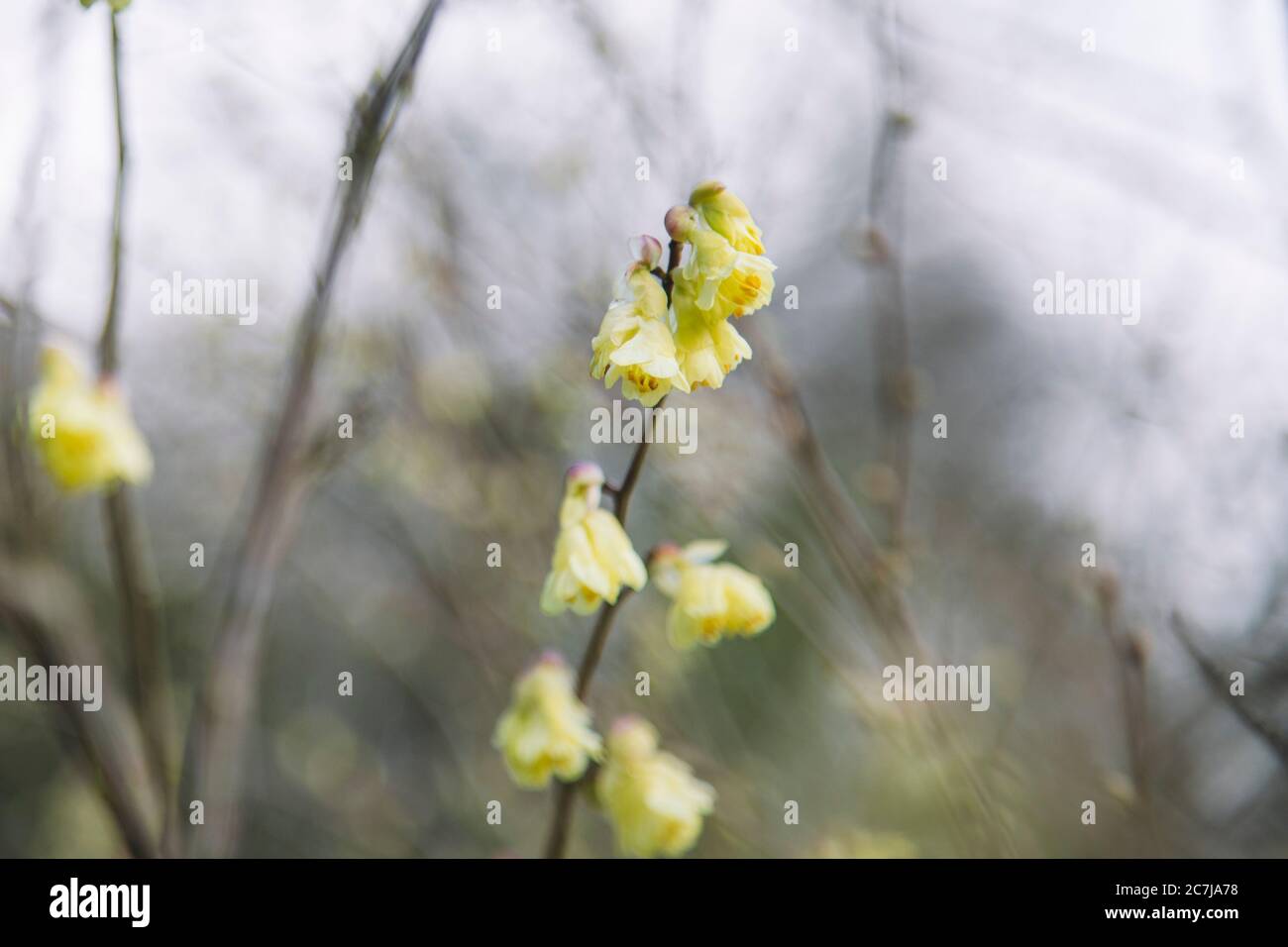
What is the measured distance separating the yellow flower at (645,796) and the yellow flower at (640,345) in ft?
2.33

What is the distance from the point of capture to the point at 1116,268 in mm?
2600

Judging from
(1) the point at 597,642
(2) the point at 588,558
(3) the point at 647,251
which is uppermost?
(3) the point at 647,251

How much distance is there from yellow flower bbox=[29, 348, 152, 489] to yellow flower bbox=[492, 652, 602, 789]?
0.86 meters

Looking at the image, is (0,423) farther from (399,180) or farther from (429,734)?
(429,734)

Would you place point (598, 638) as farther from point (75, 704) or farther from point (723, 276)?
point (75, 704)

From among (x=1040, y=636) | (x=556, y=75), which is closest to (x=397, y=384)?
(x=556, y=75)

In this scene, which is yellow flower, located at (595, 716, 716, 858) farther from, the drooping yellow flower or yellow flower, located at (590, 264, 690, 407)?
yellow flower, located at (590, 264, 690, 407)

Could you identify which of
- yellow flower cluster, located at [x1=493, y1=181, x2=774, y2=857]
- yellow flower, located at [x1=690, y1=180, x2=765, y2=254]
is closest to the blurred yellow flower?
yellow flower cluster, located at [x1=493, y1=181, x2=774, y2=857]

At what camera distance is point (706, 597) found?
1572mm

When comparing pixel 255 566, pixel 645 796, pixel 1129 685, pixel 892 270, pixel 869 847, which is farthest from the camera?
pixel 869 847

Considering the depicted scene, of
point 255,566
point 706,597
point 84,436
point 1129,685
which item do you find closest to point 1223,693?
point 1129,685

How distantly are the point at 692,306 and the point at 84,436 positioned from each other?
48.0 inches

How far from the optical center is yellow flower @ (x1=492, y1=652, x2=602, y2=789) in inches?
62.4
